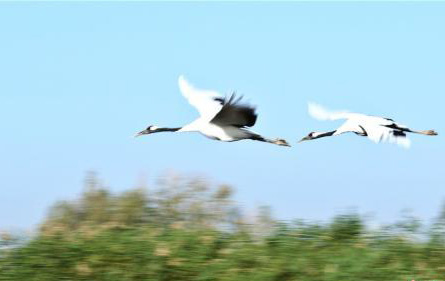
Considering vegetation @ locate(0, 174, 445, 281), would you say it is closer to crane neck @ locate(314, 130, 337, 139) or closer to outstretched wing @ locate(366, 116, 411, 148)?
outstretched wing @ locate(366, 116, 411, 148)

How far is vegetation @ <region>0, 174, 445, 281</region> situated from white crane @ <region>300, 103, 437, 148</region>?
194cm

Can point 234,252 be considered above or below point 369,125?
below

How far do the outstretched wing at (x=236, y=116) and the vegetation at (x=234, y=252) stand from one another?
1.17m

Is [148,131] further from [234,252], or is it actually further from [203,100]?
[234,252]

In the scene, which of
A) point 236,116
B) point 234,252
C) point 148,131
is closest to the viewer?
point 234,252

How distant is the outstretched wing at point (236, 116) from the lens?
830cm

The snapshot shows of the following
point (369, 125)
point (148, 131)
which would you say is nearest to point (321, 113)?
point (369, 125)

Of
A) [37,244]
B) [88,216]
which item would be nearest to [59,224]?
[88,216]

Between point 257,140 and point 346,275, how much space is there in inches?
137

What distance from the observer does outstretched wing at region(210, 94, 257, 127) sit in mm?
8305

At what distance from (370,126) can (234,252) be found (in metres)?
3.04

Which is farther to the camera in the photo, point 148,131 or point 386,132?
point 148,131

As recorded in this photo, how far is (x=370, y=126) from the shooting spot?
364 inches

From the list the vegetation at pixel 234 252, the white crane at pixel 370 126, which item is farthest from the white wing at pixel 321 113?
the vegetation at pixel 234 252
